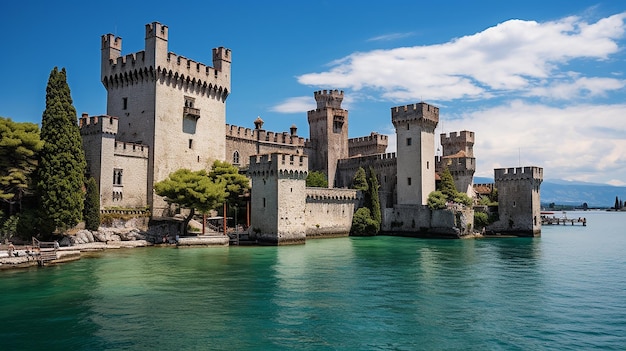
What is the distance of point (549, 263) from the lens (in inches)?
1115

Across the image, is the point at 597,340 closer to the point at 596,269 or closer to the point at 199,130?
the point at 596,269

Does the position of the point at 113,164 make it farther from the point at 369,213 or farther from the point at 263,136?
the point at 369,213

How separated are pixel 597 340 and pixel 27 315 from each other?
642 inches

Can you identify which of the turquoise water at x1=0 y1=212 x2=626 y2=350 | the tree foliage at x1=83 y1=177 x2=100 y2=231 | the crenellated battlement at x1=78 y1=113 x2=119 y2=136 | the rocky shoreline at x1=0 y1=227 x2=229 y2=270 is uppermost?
the crenellated battlement at x1=78 y1=113 x2=119 y2=136

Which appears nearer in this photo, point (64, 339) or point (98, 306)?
point (64, 339)

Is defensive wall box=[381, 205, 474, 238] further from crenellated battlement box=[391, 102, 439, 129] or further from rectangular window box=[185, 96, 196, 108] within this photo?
rectangular window box=[185, 96, 196, 108]

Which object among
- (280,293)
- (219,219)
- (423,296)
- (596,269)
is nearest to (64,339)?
(280,293)

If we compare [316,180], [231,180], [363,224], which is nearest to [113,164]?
[231,180]

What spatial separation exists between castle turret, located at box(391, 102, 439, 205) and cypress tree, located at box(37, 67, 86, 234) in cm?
2908

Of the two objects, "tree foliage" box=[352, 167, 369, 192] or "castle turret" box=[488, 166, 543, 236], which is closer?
"castle turret" box=[488, 166, 543, 236]

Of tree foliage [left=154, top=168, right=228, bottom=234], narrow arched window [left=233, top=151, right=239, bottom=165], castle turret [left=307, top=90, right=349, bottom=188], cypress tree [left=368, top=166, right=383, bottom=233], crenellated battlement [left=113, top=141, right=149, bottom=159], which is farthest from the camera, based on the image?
castle turret [left=307, top=90, right=349, bottom=188]

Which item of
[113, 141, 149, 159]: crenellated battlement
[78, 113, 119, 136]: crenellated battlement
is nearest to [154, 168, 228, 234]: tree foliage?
[113, 141, 149, 159]: crenellated battlement

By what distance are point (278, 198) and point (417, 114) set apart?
18.6 meters

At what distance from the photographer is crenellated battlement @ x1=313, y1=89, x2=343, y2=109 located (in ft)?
196
